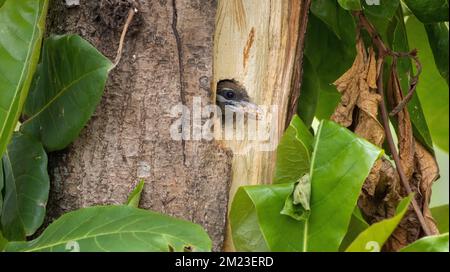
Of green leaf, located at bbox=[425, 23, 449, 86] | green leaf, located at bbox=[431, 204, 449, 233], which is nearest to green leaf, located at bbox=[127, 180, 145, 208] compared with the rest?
green leaf, located at bbox=[425, 23, 449, 86]

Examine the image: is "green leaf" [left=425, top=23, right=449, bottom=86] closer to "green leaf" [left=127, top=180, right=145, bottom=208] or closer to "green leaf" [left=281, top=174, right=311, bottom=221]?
"green leaf" [left=281, top=174, right=311, bottom=221]

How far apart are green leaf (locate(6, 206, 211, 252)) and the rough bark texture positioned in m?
0.12

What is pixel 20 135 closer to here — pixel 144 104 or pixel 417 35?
pixel 144 104

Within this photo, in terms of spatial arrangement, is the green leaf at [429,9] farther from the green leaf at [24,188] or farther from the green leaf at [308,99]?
the green leaf at [24,188]

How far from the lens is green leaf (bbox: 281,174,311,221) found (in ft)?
3.60

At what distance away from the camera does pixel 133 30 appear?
1218mm

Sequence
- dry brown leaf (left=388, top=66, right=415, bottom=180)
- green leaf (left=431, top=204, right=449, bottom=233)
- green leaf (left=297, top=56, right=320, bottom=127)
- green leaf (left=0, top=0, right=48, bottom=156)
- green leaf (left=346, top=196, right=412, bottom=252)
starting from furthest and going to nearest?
green leaf (left=431, top=204, right=449, bottom=233), green leaf (left=297, top=56, right=320, bottom=127), dry brown leaf (left=388, top=66, right=415, bottom=180), green leaf (left=0, top=0, right=48, bottom=156), green leaf (left=346, top=196, right=412, bottom=252)

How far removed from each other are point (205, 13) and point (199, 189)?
0.27 metres

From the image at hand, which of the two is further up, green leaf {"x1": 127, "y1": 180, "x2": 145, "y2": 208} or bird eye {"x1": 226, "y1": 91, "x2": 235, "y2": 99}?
bird eye {"x1": 226, "y1": 91, "x2": 235, "y2": 99}

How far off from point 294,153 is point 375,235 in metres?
0.21

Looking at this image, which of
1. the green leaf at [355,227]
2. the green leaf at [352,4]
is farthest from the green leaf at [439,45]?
the green leaf at [355,227]

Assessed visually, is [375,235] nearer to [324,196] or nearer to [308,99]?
[324,196]

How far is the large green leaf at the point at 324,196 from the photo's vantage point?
3.57 feet

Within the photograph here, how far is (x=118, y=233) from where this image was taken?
1.05m
